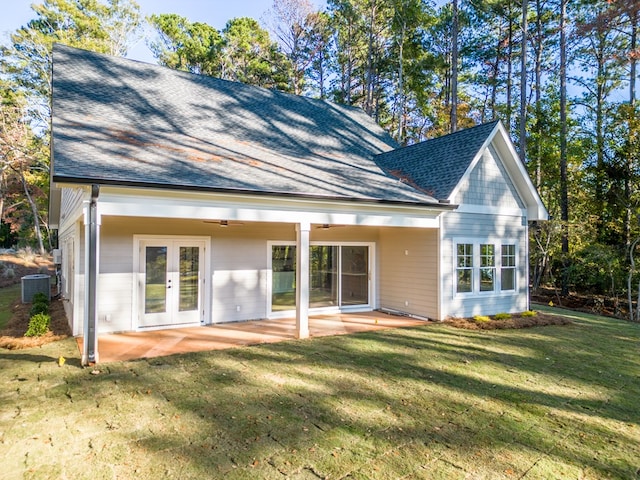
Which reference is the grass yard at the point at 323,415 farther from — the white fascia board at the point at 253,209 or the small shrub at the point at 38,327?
the white fascia board at the point at 253,209

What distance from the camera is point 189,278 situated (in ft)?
29.1

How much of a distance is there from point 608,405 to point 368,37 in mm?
24994

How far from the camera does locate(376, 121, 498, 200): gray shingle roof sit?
9.76 meters

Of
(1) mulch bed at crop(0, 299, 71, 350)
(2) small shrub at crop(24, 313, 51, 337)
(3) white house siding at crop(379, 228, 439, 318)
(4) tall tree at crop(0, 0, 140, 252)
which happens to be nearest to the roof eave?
(3) white house siding at crop(379, 228, 439, 318)

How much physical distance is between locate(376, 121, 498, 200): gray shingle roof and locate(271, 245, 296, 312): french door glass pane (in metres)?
3.84

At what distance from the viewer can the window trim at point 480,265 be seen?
9883 millimetres

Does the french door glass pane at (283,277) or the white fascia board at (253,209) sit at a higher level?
the white fascia board at (253,209)

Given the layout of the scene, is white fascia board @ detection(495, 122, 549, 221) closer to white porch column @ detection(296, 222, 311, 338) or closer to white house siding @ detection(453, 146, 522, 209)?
white house siding @ detection(453, 146, 522, 209)

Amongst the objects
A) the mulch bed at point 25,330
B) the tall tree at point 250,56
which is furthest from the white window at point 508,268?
the tall tree at point 250,56

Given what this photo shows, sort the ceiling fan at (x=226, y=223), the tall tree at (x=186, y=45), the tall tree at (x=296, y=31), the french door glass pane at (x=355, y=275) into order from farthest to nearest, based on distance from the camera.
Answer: the tall tree at (x=186, y=45) → the tall tree at (x=296, y=31) → the french door glass pane at (x=355, y=275) → the ceiling fan at (x=226, y=223)

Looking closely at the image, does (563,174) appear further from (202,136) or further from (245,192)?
(245,192)

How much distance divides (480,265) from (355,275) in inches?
133

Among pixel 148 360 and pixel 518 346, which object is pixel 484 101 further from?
pixel 148 360

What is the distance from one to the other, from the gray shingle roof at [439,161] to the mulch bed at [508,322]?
9.99 feet
